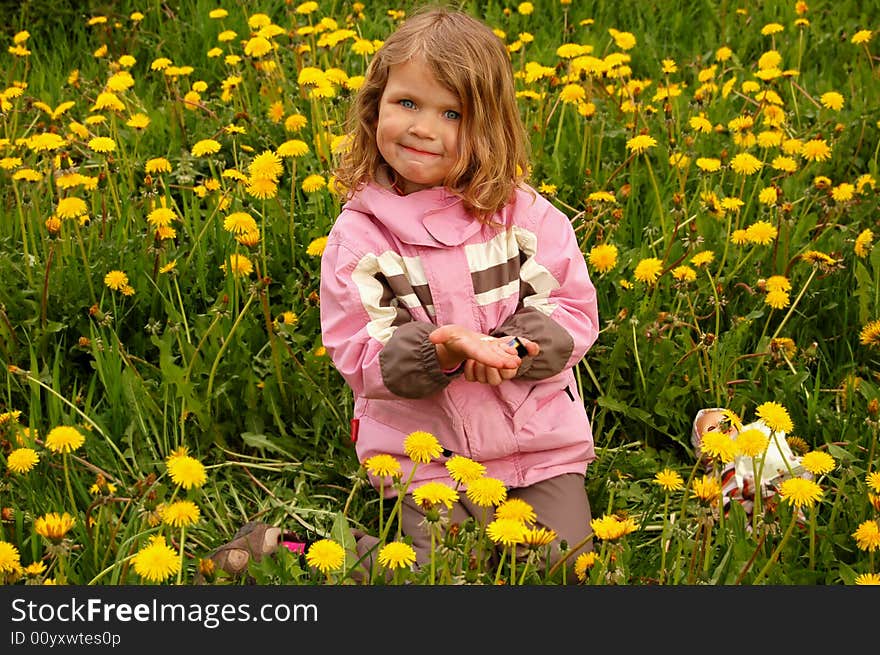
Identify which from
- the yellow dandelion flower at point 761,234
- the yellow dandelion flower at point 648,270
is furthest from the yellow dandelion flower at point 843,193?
the yellow dandelion flower at point 648,270

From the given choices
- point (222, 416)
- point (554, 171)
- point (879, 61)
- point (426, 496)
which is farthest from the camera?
point (879, 61)

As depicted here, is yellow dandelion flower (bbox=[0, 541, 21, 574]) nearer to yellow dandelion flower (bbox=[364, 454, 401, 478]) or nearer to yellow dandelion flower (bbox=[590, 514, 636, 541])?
yellow dandelion flower (bbox=[364, 454, 401, 478])

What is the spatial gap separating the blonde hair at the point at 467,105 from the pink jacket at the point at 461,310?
5 cm

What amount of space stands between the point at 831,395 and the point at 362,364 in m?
1.12

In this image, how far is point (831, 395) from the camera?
259 cm

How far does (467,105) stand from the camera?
6.95 ft

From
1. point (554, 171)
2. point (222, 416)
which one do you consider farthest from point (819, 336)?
point (222, 416)

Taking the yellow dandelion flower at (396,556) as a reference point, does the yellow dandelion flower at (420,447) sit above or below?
above

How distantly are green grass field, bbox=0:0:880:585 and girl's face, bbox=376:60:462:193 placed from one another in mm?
419

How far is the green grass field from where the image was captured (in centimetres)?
→ 198

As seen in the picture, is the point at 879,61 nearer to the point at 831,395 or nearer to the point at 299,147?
the point at 831,395

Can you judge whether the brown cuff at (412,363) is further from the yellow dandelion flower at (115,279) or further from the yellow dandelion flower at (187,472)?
the yellow dandelion flower at (115,279)

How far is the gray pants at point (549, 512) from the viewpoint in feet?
7.10

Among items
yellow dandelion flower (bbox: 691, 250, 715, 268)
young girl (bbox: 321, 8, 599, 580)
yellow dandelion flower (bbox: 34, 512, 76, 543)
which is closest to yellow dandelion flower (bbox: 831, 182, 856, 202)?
yellow dandelion flower (bbox: 691, 250, 715, 268)
